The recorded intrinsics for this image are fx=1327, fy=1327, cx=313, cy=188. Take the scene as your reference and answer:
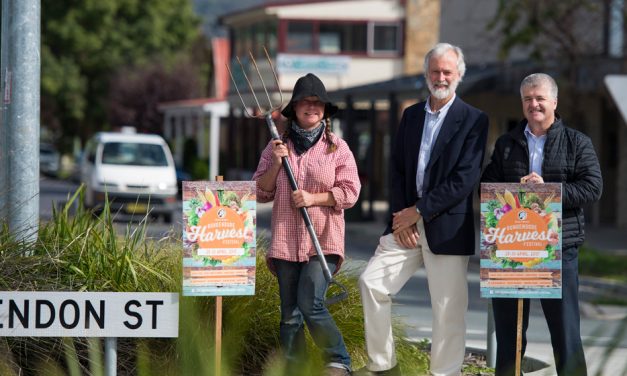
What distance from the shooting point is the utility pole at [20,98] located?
912 centimetres

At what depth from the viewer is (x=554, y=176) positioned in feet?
22.7

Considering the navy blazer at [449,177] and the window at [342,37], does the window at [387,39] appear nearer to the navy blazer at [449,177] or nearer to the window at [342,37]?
the window at [342,37]

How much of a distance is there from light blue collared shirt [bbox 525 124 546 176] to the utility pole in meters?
3.67

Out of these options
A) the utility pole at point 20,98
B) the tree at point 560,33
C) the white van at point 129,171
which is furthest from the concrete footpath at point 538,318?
the white van at point 129,171

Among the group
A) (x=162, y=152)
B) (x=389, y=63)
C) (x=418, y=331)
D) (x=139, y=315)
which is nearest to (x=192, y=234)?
(x=139, y=315)

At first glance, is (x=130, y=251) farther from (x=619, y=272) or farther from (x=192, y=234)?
(x=619, y=272)

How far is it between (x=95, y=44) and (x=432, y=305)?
58018 mm

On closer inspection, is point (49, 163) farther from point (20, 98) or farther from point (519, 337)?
point (519, 337)

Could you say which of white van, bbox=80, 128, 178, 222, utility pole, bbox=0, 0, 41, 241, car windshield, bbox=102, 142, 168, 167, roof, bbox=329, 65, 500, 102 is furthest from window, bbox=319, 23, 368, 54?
utility pole, bbox=0, 0, 41, 241

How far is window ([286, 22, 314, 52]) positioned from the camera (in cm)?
4622

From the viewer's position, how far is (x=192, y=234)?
22.0ft

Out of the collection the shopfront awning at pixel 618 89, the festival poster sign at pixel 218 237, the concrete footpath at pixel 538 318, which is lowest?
the concrete footpath at pixel 538 318

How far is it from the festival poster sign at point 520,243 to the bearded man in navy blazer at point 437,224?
33 centimetres

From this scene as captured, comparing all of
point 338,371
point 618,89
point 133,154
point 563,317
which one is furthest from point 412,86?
point 563,317
